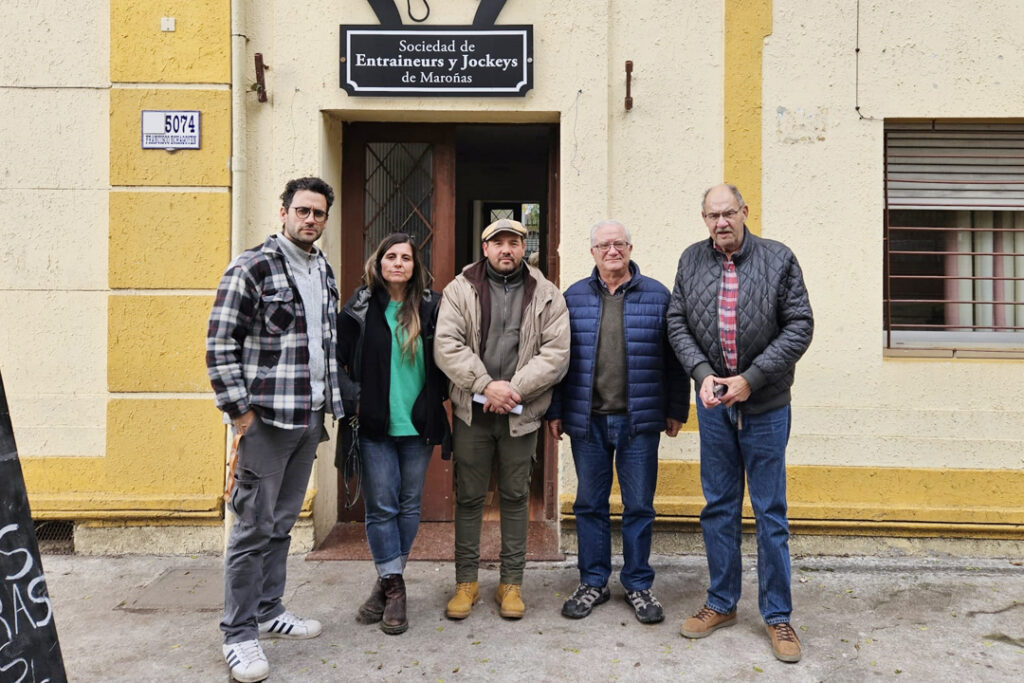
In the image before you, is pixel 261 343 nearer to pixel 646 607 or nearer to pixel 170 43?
pixel 646 607

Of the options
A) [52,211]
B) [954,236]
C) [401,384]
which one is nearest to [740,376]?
[401,384]

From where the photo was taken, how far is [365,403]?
11.6 ft

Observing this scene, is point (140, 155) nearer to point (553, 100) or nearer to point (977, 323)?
point (553, 100)

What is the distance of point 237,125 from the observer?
4602mm

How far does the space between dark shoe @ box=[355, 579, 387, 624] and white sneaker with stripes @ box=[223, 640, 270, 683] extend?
582mm

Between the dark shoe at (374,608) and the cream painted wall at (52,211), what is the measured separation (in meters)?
2.17

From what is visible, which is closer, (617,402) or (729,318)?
(729,318)

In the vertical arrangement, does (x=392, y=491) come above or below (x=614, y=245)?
below

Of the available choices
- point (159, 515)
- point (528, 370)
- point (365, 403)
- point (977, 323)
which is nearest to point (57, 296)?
point (159, 515)

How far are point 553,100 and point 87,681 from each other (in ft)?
12.8

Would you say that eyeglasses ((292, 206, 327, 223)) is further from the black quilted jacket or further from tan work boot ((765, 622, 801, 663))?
tan work boot ((765, 622, 801, 663))

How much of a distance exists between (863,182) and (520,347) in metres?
2.58

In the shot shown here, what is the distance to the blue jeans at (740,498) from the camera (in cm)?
343

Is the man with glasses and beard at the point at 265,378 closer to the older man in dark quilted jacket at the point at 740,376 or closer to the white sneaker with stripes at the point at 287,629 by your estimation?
the white sneaker with stripes at the point at 287,629
